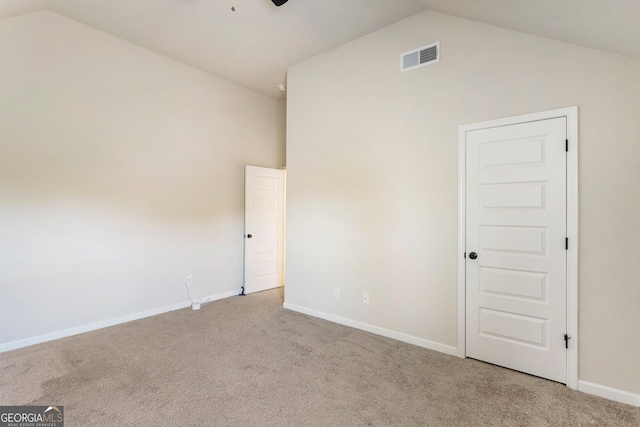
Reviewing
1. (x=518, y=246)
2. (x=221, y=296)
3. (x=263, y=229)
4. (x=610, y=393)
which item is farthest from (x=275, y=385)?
(x=263, y=229)

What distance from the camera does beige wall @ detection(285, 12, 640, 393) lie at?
2062 millimetres

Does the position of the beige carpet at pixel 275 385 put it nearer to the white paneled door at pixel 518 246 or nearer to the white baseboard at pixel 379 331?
the white baseboard at pixel 379 331

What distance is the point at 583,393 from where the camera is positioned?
2.13 metres

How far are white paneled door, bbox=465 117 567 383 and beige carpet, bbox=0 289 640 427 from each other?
240 millimetres

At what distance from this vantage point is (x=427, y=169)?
9.47ft

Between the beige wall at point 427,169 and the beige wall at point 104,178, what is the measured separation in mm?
1324

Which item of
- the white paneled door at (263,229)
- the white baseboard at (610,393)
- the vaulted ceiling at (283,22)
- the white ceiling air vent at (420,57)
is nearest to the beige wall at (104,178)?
the white paneled door at (263,229)

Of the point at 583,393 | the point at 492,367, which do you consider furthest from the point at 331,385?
the point at 583,393

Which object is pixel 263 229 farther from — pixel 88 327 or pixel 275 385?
pixel 275 385

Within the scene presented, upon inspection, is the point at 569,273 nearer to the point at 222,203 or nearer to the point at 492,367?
the point at 492,367

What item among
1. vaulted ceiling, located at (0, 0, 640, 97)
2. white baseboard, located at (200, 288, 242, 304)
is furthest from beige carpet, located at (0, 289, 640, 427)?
vaulted ceiling, located at (0, 0, 640, 97)

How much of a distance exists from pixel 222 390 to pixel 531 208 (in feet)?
9.34

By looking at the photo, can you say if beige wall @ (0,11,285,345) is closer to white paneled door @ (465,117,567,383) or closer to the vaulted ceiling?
the vaulted ceiling

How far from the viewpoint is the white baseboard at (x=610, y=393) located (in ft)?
6.56
